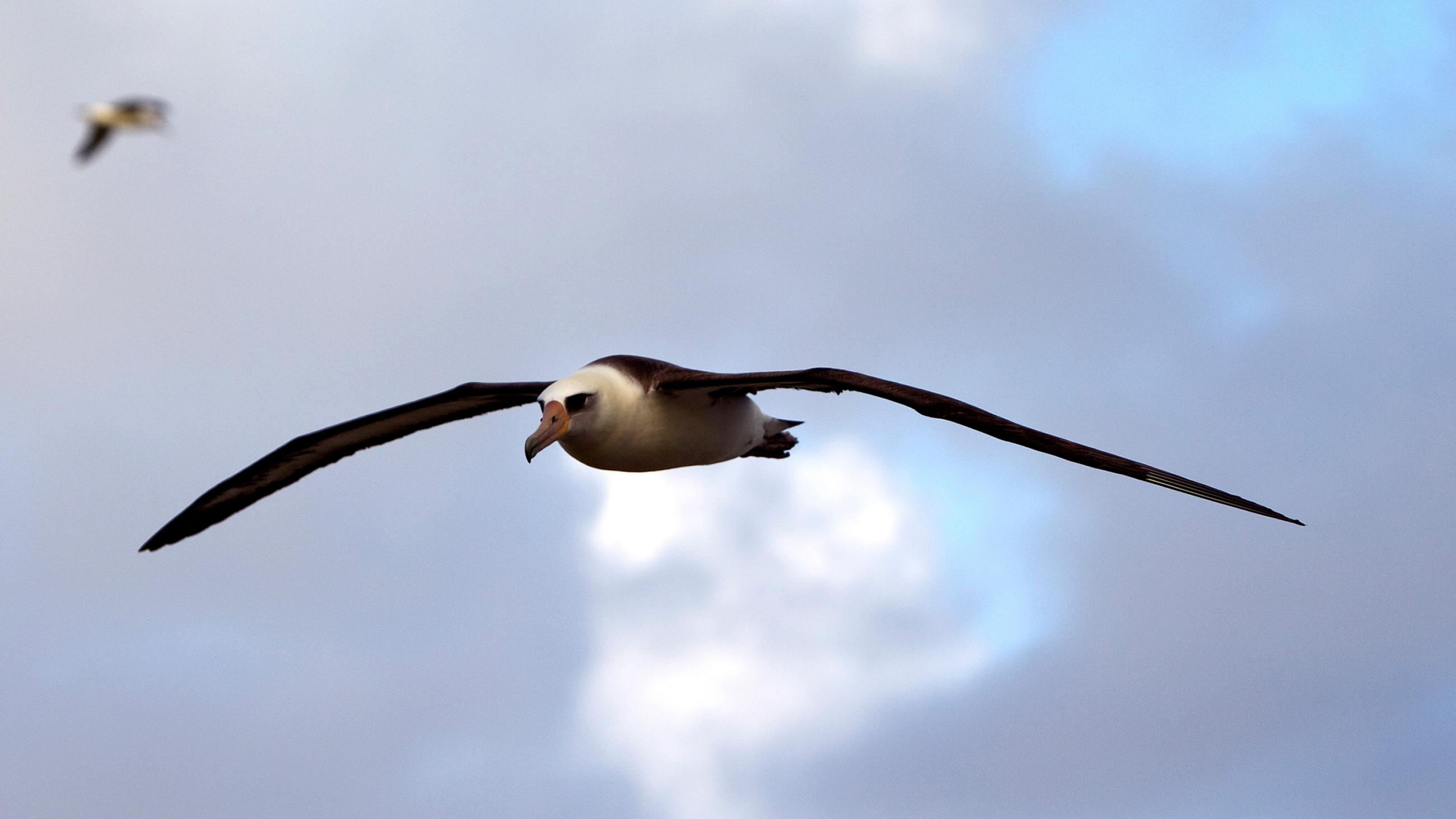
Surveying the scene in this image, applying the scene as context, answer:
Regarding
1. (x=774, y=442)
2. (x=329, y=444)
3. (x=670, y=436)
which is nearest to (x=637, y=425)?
(x=670, y=436)

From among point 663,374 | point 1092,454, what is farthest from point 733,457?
point 1092,454

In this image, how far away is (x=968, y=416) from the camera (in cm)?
1017

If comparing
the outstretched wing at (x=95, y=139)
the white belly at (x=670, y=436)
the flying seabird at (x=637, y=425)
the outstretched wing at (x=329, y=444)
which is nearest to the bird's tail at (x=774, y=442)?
the flying seabird at (x=637, y=425)

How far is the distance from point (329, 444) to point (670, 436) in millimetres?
3668

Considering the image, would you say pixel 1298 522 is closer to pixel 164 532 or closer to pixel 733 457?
pixel 733 457

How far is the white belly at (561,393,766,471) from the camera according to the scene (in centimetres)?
1133

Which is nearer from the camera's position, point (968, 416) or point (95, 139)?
point (95, 139)

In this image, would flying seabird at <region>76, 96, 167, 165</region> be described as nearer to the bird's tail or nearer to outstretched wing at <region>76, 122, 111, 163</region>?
outstretched wing at <region>76, 122, 111, 163</region>

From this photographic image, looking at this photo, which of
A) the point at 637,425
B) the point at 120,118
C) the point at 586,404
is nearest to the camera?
the point at 120,118

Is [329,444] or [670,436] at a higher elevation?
[329,444]

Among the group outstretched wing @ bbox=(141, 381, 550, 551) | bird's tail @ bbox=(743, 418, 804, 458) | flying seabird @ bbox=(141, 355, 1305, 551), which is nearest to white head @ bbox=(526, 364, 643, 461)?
flying seabird @ bbox=(141, 355, 1305, 551)

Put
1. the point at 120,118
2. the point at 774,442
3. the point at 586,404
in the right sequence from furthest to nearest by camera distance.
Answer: the point at 774,442 → the point at 586,404 → the point at 120,118

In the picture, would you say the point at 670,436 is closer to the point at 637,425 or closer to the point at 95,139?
the point at 637,425

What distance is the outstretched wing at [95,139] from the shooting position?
6.83 m
